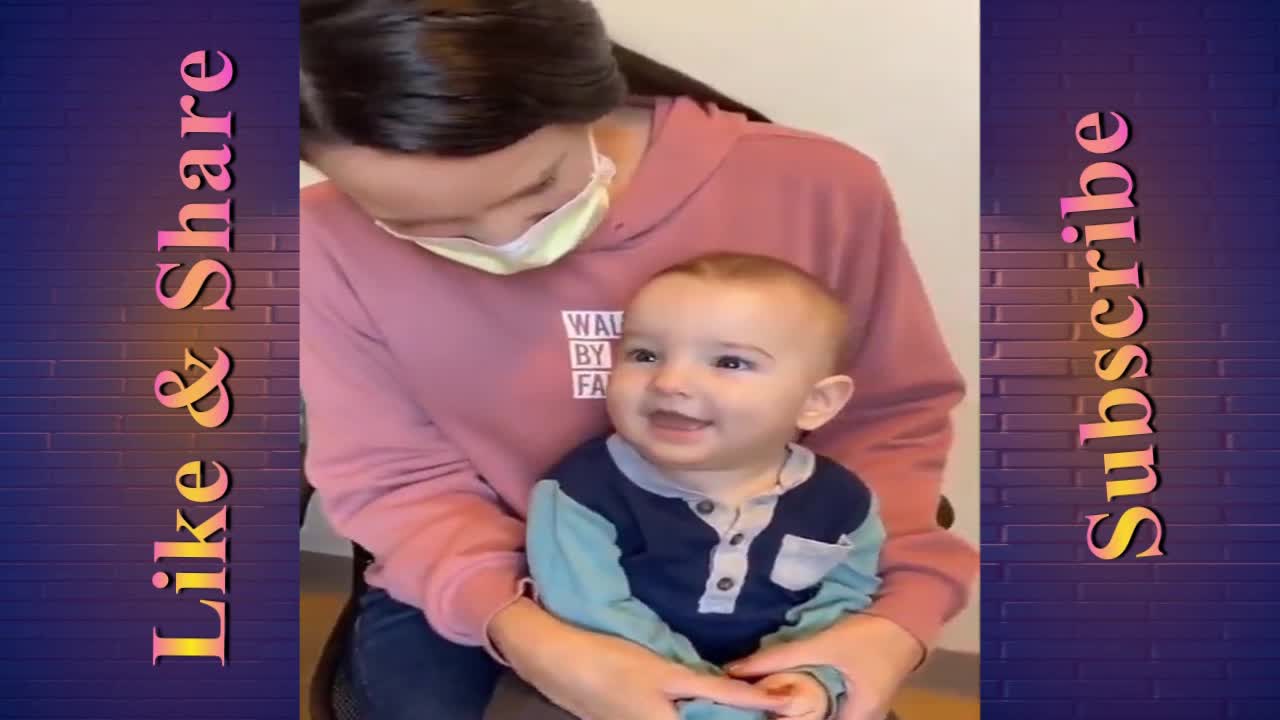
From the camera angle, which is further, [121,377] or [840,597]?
[121,377]

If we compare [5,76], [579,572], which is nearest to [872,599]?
[579,572]

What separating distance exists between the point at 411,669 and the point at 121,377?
1.94 ft

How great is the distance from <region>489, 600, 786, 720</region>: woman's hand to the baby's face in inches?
8.5

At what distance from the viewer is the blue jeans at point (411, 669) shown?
4.54ft

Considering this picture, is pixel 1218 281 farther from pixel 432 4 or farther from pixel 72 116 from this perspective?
pixel 72 116

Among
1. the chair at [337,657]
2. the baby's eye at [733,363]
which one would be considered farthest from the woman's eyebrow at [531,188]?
the chair at [337,657]

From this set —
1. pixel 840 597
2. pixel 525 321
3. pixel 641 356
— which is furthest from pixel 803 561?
pixel 525 321

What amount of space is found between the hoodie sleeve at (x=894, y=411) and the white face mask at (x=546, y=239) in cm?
31

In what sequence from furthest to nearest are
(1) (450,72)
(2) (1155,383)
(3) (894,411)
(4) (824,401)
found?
(2) (1155,383), (3) (894,411), (4) (824,401), (1) (450,72)

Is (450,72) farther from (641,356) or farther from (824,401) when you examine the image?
(824,401)

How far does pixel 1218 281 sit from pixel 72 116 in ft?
5.25

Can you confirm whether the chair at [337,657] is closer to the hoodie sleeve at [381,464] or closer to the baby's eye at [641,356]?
the hoodie sleeve at [381,464]

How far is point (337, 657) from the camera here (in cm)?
152

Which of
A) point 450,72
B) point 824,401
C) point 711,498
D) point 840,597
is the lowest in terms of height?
point 840,597
